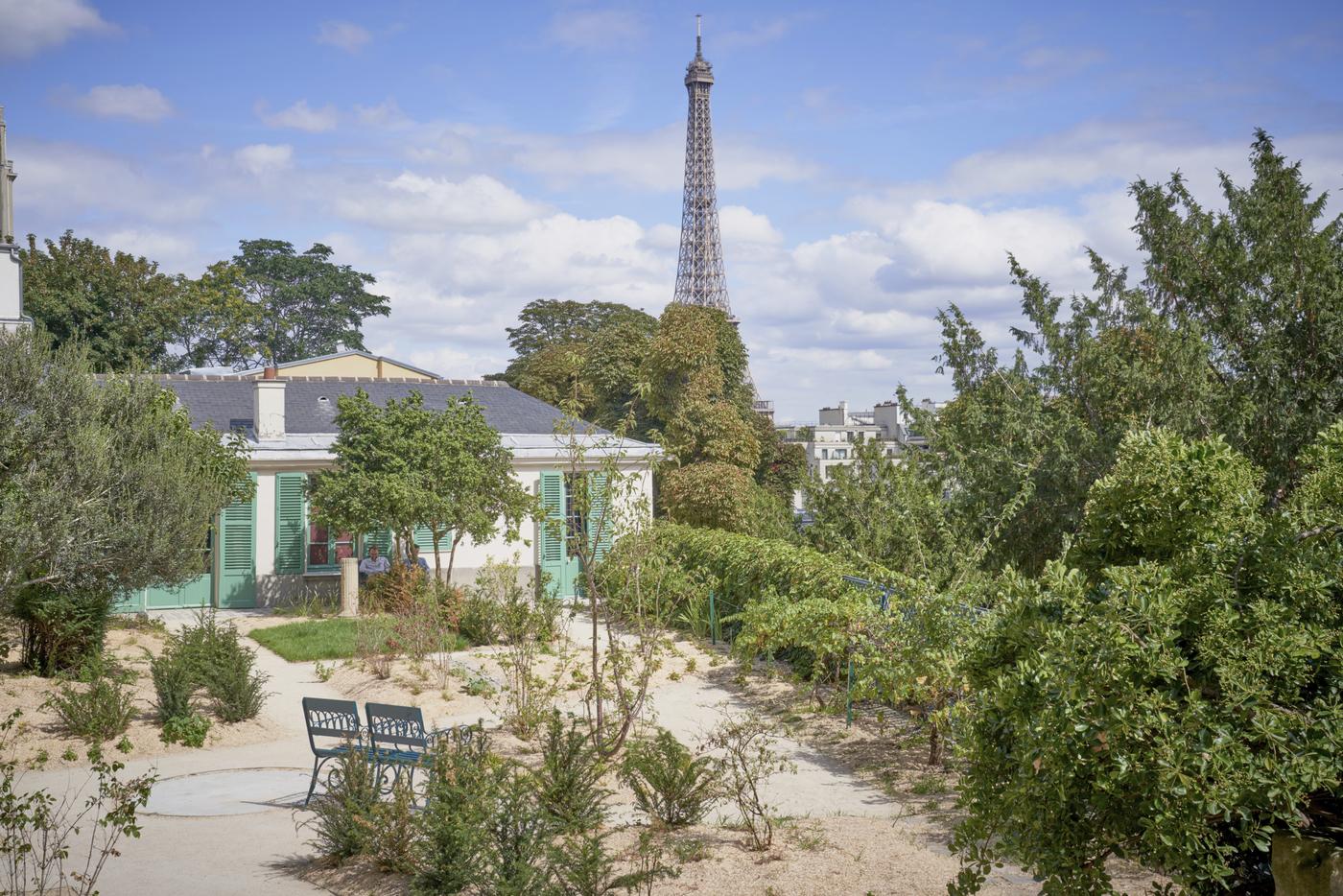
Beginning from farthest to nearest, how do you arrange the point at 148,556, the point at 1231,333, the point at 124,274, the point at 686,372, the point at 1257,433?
1. the point at 124,274
2. the point at 686,372
3. the point at 148,556
4. the point at 1231,333
5. the point at 1257,433

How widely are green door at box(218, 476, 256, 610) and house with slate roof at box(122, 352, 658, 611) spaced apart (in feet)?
0.06

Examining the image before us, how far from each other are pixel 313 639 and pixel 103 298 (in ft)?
86.7

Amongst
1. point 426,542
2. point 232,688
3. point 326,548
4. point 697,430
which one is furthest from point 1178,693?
point 697,430

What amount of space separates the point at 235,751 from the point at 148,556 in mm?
2728

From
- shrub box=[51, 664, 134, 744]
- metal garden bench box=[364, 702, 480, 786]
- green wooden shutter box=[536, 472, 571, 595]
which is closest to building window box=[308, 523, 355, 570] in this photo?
green wooden shutter box=[536, 472, 571, 595]

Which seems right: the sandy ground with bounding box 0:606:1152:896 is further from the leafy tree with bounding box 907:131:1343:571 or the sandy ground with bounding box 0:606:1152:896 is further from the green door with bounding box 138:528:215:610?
the green door with bounding box 138:528:215:610

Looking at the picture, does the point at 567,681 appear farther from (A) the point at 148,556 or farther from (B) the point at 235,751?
(A) the point at 148,556

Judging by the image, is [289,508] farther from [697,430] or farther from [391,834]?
[391,834]

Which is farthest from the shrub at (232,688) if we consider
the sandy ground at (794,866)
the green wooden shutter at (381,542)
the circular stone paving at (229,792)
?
the green wooden shutter at (381,542)

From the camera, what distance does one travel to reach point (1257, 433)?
9.33m

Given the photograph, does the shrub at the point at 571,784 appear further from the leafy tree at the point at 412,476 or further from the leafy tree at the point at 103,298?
the leafy tree at the point at 103,298

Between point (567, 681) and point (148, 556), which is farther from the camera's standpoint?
point (567, 681)

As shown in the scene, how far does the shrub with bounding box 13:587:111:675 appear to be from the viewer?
11.2m

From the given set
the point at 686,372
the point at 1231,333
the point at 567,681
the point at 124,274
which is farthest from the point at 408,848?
the point at 124,274
